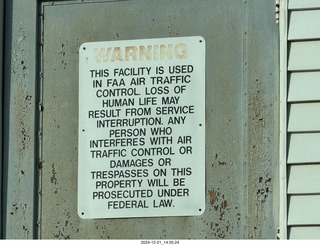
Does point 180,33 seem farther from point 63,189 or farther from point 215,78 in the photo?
point 63,189

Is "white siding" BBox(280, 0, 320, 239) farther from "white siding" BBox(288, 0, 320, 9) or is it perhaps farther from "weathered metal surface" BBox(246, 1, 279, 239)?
"weathered metal surface" BBox(246, 1, 279, 239)

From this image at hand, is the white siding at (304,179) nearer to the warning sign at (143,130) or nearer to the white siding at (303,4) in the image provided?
the warning sign at (143,130)

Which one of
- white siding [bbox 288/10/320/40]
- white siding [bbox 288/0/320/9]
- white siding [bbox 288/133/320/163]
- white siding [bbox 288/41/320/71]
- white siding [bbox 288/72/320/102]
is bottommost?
white siding [bbox 288/133/320/163]

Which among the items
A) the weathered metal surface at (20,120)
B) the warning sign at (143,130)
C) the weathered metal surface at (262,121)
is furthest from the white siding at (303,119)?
the weathered metal surface at (20,120)

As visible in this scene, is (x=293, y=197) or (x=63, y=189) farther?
(x=63, y=189)

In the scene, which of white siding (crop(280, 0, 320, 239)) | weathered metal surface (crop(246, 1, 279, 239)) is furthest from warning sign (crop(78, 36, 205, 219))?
white siding (crop(280, 0, 320, 239))

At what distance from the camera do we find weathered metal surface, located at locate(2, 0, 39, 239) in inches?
245

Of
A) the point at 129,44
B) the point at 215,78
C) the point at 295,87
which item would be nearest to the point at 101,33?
the point at 129,44

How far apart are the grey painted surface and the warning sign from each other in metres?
0.05

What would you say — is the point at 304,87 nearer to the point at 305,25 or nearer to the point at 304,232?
the point at 305,25

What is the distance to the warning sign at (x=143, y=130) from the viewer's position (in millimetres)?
6070

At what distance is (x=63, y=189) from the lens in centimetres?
620

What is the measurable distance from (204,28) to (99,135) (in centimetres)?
77

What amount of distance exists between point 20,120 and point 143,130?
0.66m
